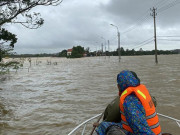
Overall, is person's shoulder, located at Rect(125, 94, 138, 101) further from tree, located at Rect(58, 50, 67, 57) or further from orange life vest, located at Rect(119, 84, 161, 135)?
tree, located at Rect(58, 50, 67, 57)

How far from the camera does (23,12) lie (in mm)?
11852

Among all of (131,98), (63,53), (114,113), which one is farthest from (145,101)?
(63,53)

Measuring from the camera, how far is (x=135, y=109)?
2.42m

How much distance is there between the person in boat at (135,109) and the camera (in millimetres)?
2426

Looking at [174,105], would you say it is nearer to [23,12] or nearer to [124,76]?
[124,76]

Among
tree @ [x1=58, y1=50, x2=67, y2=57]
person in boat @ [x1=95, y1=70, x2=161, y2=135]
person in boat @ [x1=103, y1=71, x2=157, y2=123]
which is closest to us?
person in boat @ [x1=95, y1=70, x2=161, y2=135]

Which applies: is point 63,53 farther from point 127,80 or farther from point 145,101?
point 145,101

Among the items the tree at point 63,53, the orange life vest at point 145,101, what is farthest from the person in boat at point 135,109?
the tree at point 63,53

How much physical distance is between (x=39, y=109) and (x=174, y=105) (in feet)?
19.5

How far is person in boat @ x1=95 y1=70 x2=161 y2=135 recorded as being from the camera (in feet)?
7.96

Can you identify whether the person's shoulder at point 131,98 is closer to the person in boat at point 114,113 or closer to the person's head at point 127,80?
the person's head at point 127,80

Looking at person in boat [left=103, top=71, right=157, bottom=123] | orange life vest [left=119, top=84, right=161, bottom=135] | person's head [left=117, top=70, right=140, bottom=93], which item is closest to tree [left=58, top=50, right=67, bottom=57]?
person in boat [left=103, top=71, right=157, bottom=123]

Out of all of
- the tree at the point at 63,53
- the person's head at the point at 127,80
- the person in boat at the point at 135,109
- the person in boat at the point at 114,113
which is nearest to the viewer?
the person in boat at the point at 135,109

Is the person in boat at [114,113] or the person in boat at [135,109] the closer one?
the person in boat at [135,109]
